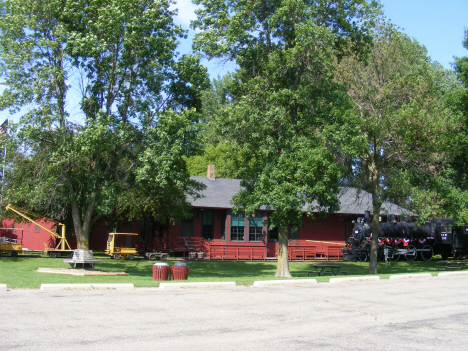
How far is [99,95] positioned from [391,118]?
42.4 ft

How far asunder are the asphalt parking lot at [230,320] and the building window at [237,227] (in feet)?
62.6

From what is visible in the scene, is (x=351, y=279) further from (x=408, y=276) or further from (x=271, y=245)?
(x=271, y=245)

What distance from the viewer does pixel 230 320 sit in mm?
8953

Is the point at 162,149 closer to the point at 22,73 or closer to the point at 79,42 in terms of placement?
the point at 79,42

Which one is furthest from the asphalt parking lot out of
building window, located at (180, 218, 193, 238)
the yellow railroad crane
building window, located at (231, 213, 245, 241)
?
building window, located at (231, 213, 245, 241)

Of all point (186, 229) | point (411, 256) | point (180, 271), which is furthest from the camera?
point (411, 256)

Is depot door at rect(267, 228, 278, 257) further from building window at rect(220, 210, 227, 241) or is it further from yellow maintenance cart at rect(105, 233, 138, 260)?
yellow maintenance cart at rect(105, 233, 138, 260)

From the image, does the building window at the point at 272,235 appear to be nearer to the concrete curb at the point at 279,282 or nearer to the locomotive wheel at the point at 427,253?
the locomotive wheel at the point at 427,253

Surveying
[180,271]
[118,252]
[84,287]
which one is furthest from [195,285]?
[118,252]

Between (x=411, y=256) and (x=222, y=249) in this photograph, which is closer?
Answer: (x=222, y=249)

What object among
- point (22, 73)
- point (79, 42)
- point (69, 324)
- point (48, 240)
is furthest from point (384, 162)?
point (48, 240)

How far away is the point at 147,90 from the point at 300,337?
51.6ft

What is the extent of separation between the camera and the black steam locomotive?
31.9m

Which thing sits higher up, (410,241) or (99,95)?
(99,95)
